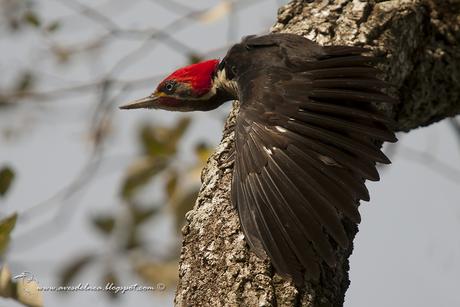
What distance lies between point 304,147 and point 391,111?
29.2 inches

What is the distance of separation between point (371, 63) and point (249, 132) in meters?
0.70

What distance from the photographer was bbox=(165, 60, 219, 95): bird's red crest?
205 inches

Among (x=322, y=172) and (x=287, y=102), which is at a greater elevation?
(x=287, y=102)

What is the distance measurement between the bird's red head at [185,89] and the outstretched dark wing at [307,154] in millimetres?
1126

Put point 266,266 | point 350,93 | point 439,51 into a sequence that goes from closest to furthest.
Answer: point 266,266
point 350,93
point 439,51

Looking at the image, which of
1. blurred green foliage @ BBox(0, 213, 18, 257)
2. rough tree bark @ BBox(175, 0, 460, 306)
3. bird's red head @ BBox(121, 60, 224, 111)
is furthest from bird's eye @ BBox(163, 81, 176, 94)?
blurred green foliage @ BBox(0, 213, 18, 257)

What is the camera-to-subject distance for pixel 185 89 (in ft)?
17.2

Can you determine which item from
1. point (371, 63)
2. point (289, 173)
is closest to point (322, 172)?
point (289, 173)

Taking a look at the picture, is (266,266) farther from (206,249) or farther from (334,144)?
(334,144)

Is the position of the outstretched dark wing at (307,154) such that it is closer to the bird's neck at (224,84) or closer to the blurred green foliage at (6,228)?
the bird's neck at (224,84)

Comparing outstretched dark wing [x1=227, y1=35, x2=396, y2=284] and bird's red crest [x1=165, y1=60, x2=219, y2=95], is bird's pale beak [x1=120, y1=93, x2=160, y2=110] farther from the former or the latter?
outstretched dark wing [x1=227, y1=35, x2=396, y2=284]

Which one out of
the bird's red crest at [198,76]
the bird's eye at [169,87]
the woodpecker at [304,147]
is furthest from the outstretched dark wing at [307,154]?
the bird's eye at [169,87]

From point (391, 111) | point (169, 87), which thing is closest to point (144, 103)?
point (169, 87)

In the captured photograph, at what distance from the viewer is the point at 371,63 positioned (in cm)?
400
